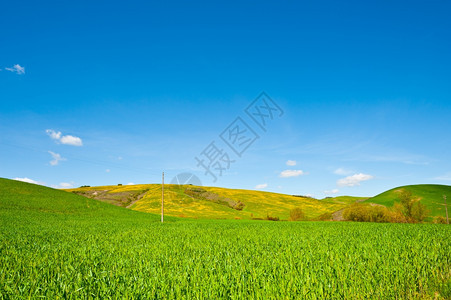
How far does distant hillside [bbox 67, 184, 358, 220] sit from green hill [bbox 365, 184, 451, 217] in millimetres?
21445

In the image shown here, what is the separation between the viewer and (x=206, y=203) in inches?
3632

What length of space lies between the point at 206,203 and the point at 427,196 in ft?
288

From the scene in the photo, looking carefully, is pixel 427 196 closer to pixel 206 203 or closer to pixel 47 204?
pixel 206 203

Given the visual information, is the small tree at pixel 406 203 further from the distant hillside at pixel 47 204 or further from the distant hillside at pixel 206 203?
the distant hillside at pixel 47 204

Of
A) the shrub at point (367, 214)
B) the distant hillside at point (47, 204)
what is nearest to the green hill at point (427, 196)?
the shrub at point (367, 214)

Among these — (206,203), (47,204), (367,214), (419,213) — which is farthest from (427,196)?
(47,204)

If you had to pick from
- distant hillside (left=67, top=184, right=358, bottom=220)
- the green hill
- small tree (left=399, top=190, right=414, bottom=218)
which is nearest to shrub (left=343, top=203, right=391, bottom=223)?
small tree (left=399, top=190, right=414, bottom=218)

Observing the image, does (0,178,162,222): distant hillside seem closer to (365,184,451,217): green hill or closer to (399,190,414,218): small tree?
(399,190,414,218): small tree

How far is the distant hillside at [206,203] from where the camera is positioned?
83.7 m

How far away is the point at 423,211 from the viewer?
6228 centimetres

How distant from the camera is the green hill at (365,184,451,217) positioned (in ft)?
284

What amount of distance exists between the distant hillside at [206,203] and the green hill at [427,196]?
2144cm

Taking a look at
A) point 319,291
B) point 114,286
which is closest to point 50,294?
point 114,286

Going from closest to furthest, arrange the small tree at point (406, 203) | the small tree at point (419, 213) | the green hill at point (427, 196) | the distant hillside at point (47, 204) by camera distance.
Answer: the distant hillside at point (47, 204)
the small tree at point (419, 213)
the small tree at point (406, 203)
the green hill at point (427, 196)
